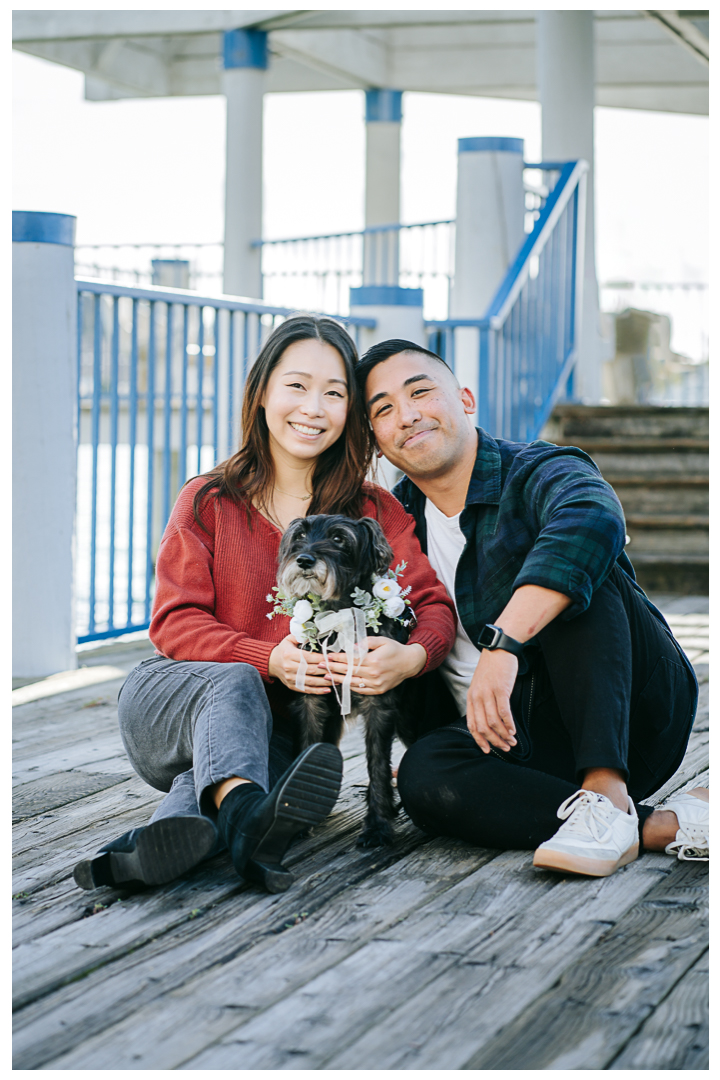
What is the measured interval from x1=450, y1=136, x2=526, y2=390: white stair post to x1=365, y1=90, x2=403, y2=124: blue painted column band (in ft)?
19.7

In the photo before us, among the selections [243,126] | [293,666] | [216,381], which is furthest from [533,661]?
[243,126]

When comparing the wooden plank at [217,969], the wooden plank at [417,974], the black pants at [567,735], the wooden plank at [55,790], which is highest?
the black pants at [567,735]

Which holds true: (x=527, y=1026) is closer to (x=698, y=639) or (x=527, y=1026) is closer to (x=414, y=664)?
(x=414, y=664)

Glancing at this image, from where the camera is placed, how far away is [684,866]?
83.4 inches

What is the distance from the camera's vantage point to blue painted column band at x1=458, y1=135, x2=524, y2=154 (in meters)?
6.05

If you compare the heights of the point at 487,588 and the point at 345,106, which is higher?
the point at 345,106

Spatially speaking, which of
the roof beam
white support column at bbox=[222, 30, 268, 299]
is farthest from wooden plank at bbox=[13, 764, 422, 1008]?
white support column at bbox=[222, 30, 268, 299]

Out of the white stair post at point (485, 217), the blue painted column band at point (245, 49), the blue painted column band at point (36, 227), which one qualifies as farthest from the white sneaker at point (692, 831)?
the blue painted column band at point (245, 49)

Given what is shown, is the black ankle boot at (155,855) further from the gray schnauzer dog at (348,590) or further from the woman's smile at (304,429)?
the woman's smile at (304,429)

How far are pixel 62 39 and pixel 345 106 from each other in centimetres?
703

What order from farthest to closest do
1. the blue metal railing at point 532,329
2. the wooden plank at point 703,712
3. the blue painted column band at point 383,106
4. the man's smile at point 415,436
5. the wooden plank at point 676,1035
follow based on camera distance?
1. the blue painted column band at point 383,106
2. the blue metal railing at point 532,329
3. the wooden plank at point 703,712
4. the man's smile at point 415,436
5. the wooden plank at point 676,1035

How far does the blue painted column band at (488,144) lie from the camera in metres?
6.05

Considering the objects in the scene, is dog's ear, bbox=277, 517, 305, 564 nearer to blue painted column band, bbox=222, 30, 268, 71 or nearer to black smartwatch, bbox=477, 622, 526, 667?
black smartwatch, bbox=477, 622, 526, 667

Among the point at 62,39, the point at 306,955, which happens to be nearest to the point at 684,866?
the point at 306,955
